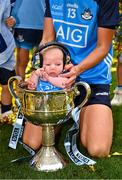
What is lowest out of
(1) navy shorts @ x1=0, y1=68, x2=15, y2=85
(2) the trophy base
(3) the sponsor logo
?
(2) the trophy base

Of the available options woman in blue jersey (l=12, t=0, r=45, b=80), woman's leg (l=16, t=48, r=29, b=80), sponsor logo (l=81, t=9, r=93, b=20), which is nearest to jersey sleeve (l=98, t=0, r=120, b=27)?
sponsor logo (l=81, t=9, r=93, b=20)

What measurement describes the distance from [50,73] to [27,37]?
1.56 metres

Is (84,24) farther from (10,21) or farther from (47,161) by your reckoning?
(47,161)

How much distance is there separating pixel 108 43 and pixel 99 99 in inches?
17.4

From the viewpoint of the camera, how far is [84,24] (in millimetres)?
3973

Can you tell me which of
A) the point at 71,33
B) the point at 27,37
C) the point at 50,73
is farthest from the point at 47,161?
the point at 27,37

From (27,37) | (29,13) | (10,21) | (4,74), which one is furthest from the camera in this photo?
(27,37)

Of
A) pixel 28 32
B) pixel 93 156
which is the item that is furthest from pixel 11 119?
pixel 93 156

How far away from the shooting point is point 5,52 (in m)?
4.70

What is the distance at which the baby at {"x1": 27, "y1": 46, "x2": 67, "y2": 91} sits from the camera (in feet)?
11.6

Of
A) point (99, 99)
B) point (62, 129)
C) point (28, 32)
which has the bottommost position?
point (62, 129)

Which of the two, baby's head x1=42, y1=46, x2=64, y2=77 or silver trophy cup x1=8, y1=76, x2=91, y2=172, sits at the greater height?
baby's head x1=42, y1=46, x2=64, y2=77

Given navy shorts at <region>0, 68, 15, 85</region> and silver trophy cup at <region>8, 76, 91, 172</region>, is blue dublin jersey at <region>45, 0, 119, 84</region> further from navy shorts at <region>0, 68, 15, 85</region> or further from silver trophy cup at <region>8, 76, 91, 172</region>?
navy shorts at <region>0, 68, 15, 85</region>

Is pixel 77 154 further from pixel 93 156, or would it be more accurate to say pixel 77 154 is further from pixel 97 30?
pixel 97 30
